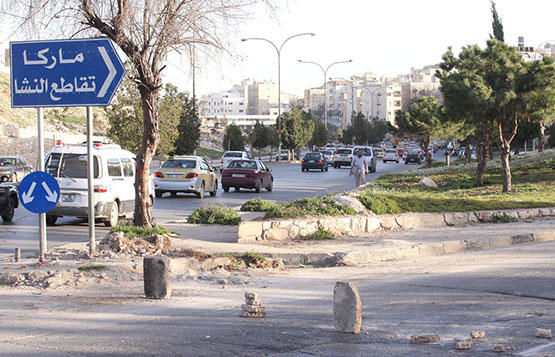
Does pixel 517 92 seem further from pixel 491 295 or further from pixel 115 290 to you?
pixel 115 290

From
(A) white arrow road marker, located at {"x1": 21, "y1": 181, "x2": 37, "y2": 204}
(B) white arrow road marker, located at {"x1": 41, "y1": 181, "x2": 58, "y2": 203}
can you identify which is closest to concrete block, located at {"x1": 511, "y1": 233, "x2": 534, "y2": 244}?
(B) white arrow road marker, located at {"x1": 41, "y1": 181, "x2": 58, "y2": 203}

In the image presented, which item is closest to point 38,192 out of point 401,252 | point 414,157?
point 401,252

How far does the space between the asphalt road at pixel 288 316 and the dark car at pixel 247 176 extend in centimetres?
1959

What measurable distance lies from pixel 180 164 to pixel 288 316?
20165mm

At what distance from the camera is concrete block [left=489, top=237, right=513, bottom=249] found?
14641 millimetres

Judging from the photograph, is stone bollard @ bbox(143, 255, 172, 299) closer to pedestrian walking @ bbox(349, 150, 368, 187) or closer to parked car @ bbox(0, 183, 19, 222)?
parked car @ bbox(0, 183, 19, 222)

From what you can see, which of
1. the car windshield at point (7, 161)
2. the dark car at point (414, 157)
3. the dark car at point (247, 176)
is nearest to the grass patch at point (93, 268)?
the dark car at point (247, 176)

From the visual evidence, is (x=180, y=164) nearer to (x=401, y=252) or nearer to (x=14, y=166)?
(x=14, y=166)

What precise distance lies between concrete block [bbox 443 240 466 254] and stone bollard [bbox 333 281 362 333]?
725 centimetres

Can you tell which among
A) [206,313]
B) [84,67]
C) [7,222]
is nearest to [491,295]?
[206,313]

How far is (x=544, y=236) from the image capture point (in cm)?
1570

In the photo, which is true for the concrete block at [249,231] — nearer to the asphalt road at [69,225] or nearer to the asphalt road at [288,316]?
the asphalt road at [288,316]

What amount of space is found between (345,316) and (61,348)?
271 cm

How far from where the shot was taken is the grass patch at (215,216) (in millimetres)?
→ 16844
